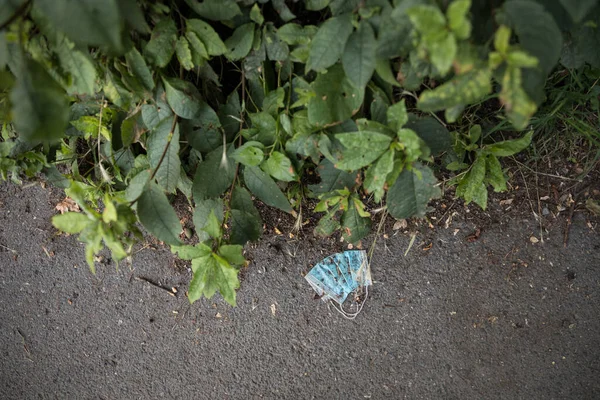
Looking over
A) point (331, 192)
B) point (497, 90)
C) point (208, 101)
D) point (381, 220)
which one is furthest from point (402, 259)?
point (208, 101)

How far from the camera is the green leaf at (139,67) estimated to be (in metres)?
1.23

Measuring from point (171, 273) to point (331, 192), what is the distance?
1022 millimetres

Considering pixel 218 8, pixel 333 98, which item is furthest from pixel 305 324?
pixel 218 8

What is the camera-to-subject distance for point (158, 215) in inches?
47.8

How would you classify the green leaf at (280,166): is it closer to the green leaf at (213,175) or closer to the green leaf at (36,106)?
→ the green leaf at (213,175)

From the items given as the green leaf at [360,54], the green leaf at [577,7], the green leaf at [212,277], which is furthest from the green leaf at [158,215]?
the green leaf at [577,7]

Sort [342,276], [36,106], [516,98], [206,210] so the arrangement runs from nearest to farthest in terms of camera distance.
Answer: [516,98] < [36,106] < [206,210] < [342,276]

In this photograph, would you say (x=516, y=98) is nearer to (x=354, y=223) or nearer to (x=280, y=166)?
(x=280, y=166)

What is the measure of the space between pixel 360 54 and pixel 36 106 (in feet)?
2.57

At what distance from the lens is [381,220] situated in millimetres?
1875

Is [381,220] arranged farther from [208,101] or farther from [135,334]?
[135,334]

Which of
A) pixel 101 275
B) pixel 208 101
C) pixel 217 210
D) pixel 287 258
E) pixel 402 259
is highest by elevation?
pixel 208 101

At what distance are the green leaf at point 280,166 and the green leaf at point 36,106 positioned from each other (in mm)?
620

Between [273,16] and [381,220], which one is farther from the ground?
[273,16]
